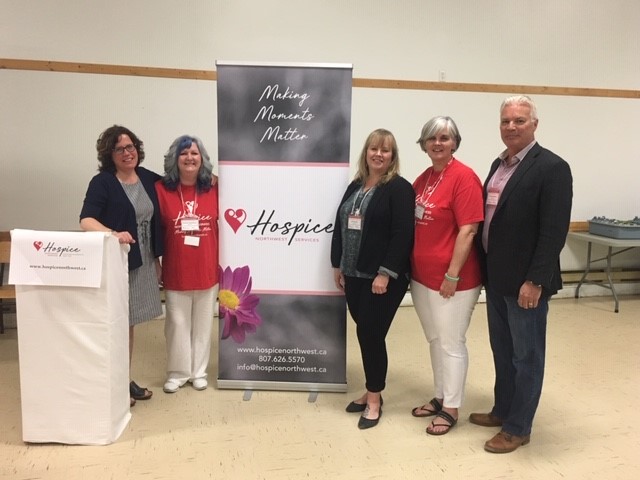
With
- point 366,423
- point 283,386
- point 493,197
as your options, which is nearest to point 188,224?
point 283,386

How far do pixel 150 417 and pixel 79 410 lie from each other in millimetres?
426

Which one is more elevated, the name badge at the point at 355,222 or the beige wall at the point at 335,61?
the beige wall at the point at 335,61

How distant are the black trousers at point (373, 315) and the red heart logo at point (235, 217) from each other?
71 centimetres

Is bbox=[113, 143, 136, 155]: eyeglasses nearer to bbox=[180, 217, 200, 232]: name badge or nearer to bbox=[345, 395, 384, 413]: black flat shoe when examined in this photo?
bbox=[180, 217, 200, 232]: name badge

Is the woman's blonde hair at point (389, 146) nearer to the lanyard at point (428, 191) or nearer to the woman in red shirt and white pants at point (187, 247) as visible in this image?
the lanyard at point (428, 191)

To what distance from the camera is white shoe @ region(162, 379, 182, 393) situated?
291 cm

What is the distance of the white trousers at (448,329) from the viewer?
2.37 metres

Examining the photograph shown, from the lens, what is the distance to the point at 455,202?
228cm

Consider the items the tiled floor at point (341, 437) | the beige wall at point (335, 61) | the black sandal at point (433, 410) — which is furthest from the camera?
the beige wall at point (335, 61)

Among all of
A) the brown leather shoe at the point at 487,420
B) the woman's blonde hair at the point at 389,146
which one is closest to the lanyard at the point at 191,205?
the woman's blonde hair at the point at 389,146

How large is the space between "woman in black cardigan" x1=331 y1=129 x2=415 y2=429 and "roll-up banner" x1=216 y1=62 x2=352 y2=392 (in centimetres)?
23

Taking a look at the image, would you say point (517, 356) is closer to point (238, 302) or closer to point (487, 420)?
point (487, 420)

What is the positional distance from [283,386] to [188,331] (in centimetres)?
66

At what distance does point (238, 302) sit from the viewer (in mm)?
2855
